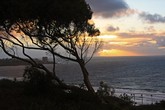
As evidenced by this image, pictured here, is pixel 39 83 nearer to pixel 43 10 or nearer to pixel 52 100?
pixel 52 100

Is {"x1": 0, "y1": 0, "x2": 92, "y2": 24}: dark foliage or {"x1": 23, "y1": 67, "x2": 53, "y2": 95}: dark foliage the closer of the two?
{"x1": 0, "y1": 0, "x2": 92, "y2": 24}: dark foliage

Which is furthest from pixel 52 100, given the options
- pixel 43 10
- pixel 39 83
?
pixel 43 10

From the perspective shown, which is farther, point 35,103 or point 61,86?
point 61,86

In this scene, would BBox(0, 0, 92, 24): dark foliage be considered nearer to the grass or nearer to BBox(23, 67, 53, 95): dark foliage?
BBox(23, 67, 53, 95): dark foliage

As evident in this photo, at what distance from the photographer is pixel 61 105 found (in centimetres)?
1980

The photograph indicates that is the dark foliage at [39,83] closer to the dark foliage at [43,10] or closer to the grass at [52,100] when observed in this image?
the grass at [52,100]

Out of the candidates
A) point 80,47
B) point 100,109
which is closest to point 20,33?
point 80,47

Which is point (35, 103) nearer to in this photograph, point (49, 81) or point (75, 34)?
point (49, 81)

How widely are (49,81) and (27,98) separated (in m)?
2.04

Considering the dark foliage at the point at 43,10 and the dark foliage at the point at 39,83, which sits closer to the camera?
the dark foliage at the point at 43,10

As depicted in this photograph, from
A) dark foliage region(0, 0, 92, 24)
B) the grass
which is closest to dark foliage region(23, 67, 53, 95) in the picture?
the grass

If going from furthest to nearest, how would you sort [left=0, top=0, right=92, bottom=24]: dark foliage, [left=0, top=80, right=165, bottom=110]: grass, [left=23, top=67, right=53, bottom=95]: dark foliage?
1. [left=23, top=67, right=53, bottom=95]: dark foliage
2. [left=0, top=0, right=92, bottom=24]: dark foliage
3. [left=0, top=80, right=165, bottom=110]: grass

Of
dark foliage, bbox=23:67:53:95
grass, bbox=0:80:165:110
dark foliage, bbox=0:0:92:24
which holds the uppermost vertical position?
dark foliage, bbox=0:0:92:24

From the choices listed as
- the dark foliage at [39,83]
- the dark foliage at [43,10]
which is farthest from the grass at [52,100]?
the dark foliage at [43,10]
